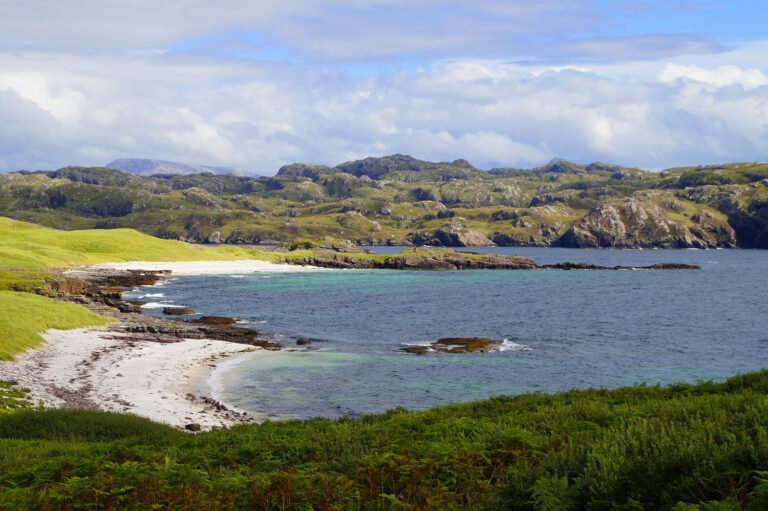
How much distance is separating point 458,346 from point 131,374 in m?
34.8

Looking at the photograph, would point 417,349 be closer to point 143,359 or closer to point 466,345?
point 466,345

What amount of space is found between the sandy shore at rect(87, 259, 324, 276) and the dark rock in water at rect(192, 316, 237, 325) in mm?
78528

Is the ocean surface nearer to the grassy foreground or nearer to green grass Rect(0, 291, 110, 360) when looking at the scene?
green grass Rect(0, 291, 110, 360)

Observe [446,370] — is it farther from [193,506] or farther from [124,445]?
[193,506]

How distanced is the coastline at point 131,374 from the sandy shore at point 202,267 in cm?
9475

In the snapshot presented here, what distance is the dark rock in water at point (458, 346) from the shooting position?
67.1 m

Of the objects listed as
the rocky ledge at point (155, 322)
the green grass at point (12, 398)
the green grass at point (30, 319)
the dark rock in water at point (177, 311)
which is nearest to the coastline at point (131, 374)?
the green grass at point (12, 398)

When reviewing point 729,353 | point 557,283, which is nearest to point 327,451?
point 729,353

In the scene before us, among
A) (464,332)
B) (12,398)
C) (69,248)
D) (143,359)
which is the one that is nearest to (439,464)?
(12,398)

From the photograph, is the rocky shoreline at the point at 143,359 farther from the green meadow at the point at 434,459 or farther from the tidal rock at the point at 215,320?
the green meadow at the point at 434,459

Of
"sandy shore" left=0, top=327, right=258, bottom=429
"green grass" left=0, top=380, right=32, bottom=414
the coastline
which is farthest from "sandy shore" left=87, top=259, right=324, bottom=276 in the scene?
"green grass" left=0, top=380, right=32, bottom=414

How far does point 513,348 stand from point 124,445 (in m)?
54.5

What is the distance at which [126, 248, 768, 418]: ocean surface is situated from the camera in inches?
1969

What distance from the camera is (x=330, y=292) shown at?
130 meters
